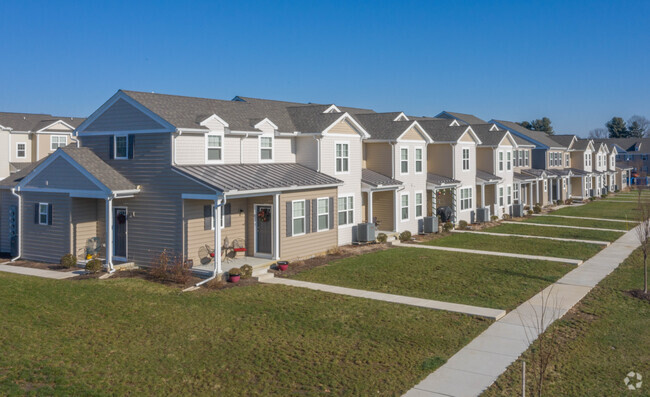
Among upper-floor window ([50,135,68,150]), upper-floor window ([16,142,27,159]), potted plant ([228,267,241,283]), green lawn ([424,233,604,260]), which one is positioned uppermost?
upper-floor window ([50,135,68,150])

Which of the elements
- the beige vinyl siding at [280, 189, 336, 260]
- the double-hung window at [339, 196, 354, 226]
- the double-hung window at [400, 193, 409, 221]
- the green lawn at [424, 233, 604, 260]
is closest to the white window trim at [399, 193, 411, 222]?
the double-hung window at [400, 193, 409, 221]

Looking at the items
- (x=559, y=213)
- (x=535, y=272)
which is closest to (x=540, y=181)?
(x=559, y=213)

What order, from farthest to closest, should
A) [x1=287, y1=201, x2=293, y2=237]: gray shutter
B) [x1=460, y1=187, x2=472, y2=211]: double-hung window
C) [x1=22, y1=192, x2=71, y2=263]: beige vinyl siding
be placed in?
[x1=460, y1=187, x2=472, y2=211]: double-hung window → [x1=287, y1=201, x2=293, y2=237]: gray shutter → [x1=22, y1=192, x2=71, y2=263]: beige vinyl siding

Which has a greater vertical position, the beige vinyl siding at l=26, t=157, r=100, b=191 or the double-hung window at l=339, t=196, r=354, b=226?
the beige vinyl siding at l=26, t=157, r=100, b=191

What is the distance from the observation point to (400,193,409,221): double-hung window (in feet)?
98.6

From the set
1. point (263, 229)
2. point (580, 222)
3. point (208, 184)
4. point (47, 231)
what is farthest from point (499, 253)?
point (47, 231)

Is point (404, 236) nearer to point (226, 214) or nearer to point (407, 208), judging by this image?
point (407, 208)

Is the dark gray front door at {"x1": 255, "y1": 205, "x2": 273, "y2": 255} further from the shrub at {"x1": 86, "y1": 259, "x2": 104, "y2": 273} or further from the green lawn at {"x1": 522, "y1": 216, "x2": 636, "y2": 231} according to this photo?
the green lawn at {"x1": 522, "y1": 216, "x2": 636, "y2": 231}

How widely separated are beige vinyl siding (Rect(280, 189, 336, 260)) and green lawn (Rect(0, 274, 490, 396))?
4.87 meters

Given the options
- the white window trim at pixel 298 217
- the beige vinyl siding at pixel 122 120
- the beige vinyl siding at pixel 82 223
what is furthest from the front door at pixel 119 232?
the white window trim at pixel 298 217

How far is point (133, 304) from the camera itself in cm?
1497

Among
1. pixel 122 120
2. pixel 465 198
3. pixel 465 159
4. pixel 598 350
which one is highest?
pixel 122 120

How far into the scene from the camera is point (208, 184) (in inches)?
728

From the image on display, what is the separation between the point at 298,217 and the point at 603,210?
3400cm
